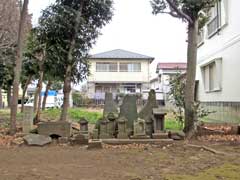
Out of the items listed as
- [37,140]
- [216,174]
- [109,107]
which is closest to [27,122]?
[37,140]

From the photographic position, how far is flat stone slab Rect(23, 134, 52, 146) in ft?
37.4

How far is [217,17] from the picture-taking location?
1925 cm

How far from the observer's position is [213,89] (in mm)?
20484

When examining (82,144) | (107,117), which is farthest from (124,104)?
(82,144)

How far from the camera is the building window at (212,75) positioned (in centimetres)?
1909

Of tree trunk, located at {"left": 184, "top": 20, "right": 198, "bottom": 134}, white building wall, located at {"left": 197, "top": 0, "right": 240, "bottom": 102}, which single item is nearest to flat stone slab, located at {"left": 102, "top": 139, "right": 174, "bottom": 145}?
tree trunk, located at {"left": 184, "top": 20, "right": 198, "bottom": 134}

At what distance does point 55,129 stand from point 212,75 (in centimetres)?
1120

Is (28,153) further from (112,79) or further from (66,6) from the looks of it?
(112,79)

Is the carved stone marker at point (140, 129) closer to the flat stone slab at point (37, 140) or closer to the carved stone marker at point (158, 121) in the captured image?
the carved stone marker at point (158, 121)

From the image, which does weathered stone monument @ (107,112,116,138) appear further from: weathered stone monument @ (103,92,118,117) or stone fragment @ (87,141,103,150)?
stone fragment @ (87,141,103,150)

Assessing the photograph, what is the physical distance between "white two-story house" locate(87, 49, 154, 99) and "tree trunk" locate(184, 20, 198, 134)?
40.2m

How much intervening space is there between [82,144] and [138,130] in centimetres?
173

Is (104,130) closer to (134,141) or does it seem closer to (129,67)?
(134,141)

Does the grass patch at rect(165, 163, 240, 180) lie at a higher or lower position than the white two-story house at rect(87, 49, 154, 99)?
lower
